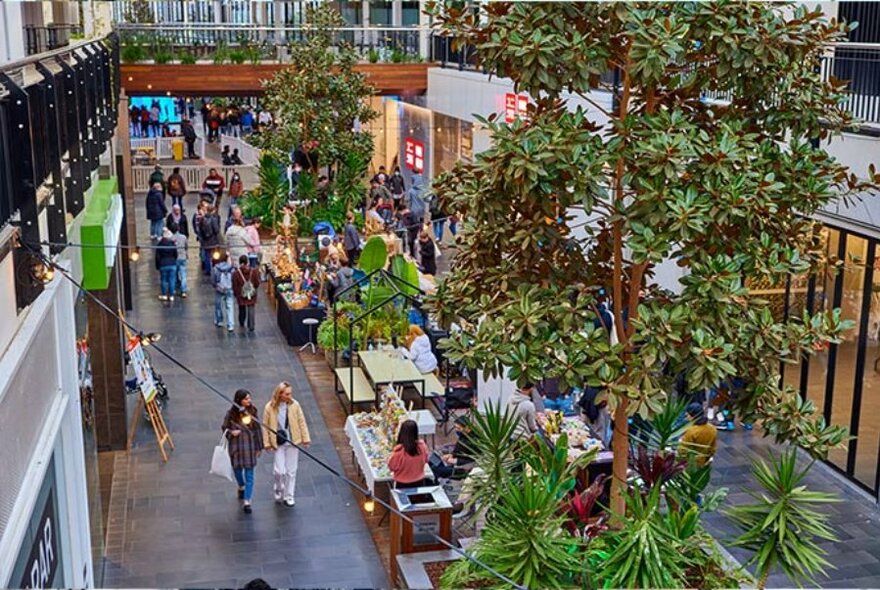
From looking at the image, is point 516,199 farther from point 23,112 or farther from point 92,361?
point 92,361

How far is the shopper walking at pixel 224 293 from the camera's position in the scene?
1834cm

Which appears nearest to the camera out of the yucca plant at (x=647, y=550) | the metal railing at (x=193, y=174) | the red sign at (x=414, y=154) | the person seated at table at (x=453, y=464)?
the yucca plant at (x=647, y=550)

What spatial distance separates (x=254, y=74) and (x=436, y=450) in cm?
1803

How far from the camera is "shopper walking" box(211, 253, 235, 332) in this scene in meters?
18.3

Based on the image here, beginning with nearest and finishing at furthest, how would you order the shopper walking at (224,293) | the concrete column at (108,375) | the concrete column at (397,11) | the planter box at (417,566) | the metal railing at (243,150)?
1. the planter box at (417,566)
2. the concrete column at (108,375)
3. the shopper walking at (224,293)
4. the metal railing at (243,150)
5. the concrete column at (397,11)

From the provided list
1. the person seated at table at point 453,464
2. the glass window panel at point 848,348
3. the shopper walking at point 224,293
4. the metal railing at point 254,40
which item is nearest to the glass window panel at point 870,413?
the glass window panel at point 848,348

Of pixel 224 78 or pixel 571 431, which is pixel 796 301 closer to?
pixel 571 431

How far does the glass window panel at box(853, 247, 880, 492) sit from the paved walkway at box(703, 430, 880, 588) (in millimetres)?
264

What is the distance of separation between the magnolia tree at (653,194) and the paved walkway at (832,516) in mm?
3081

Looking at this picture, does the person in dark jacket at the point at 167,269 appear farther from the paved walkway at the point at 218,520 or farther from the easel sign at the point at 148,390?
the easel sign at the point at 148,390

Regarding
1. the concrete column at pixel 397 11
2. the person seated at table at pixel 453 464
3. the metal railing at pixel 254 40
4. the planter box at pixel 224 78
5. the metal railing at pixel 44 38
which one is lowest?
the person seated at table at pixel 453 464

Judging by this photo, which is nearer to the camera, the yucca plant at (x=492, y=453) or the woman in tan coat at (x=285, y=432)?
the yucca plant at (x=492, y=453)

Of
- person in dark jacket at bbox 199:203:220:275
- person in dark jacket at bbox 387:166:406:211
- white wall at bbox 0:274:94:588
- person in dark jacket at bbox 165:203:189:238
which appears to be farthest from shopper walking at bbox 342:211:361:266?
white wall at bbox 0:274:94:588

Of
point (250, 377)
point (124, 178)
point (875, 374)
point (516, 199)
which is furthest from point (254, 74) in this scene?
point (516, 199)
